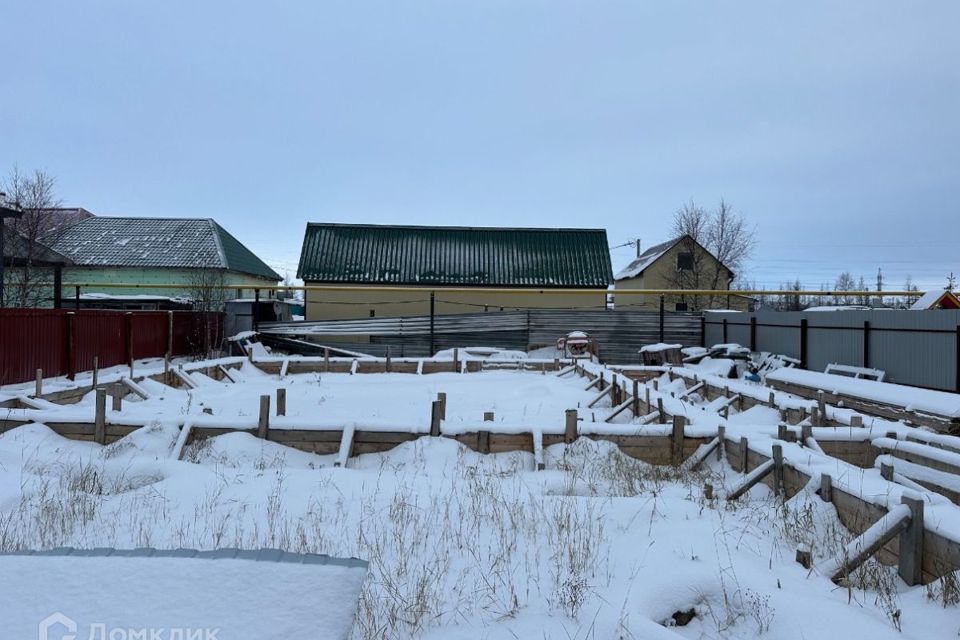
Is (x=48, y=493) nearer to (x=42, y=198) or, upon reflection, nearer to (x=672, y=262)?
(x=42, y=198)

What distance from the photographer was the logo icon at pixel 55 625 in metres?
2.07

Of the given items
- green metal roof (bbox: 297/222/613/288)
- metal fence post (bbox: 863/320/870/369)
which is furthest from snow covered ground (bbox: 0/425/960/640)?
green metal roof (bbox: 297/222/613/288)

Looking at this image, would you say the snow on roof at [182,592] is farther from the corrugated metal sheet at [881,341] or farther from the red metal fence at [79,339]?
the corrugated metal sheet at [881,341]

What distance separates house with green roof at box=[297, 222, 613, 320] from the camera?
25.8m

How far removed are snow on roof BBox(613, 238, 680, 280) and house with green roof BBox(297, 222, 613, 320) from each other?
1137 centimetres

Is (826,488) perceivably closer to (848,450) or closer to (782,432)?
(782,432)

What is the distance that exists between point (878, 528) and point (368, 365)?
578 inches

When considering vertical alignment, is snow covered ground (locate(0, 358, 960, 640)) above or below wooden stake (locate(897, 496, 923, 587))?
below

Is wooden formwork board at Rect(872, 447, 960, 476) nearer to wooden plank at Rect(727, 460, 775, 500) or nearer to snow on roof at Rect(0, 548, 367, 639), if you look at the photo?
wooden plank at Rect(727, 460, 775, 500)

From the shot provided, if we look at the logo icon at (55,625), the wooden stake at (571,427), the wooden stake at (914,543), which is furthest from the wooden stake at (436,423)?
the logo icon at (55,625)

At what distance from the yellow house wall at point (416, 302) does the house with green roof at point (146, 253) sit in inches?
218

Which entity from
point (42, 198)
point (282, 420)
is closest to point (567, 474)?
point (282, 420)

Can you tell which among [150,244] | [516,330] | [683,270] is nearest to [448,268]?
[516,330]

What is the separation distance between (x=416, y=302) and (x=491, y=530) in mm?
21271
